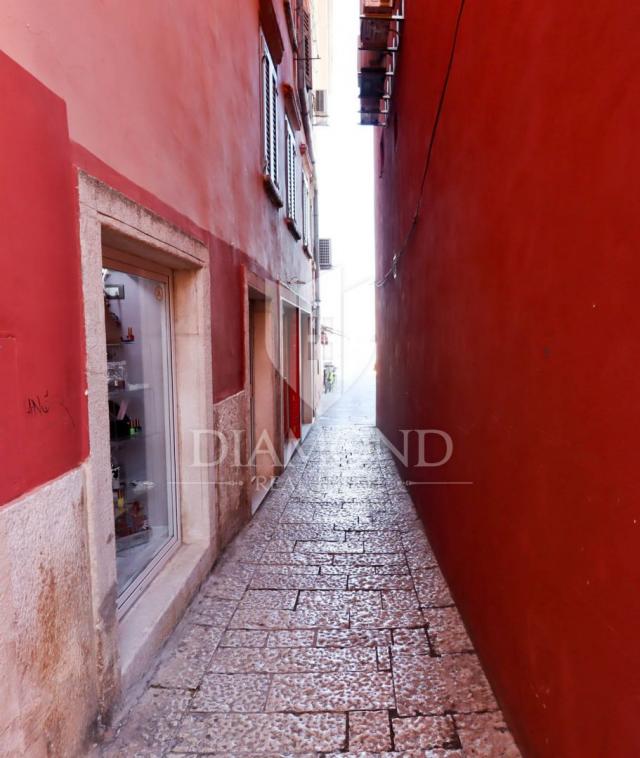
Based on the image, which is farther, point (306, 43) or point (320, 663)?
point (306, 43)

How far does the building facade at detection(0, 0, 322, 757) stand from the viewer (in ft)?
5.39

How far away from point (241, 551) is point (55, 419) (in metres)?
2.66

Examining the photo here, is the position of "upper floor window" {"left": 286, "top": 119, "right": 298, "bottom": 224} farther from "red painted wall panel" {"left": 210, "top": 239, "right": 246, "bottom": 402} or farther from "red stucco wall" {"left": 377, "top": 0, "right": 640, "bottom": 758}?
"red stucco wall" {"left": 377, "top": 0, "right": 640, "bottom": 758}

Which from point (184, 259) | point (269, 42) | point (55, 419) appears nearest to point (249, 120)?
point (269, 42)

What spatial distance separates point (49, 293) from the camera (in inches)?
70.8

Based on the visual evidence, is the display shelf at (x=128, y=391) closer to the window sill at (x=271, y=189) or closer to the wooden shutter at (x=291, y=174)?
the window sill at (x=271, y=189)

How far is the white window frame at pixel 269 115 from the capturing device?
19.1 ft

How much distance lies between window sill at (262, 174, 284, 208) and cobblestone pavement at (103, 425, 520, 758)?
13.0ft

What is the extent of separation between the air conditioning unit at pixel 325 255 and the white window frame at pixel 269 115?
29.7 feet

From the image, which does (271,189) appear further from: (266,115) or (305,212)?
(305,212)

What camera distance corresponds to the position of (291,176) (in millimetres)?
8133

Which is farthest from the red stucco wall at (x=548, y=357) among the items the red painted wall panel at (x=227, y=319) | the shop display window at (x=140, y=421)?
the shop display window at (x=140, y=421)

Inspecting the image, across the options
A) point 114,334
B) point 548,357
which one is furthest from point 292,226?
point 548,357

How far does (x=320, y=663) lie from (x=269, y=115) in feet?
19.7
